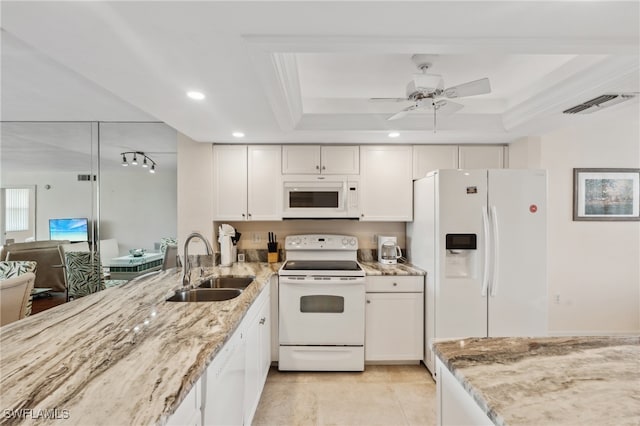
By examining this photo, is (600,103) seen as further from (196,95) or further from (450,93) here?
(196,95)

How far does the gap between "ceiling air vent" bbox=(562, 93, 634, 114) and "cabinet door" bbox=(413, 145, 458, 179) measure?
3.43 feet

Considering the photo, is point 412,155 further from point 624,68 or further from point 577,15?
point 577,15

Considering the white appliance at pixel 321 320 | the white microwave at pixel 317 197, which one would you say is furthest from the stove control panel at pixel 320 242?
the white appliance at pixel 321 320

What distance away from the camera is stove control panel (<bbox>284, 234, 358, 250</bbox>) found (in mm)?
3168

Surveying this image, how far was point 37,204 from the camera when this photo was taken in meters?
3.40

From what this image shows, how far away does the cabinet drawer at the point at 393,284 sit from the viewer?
9.02 ft

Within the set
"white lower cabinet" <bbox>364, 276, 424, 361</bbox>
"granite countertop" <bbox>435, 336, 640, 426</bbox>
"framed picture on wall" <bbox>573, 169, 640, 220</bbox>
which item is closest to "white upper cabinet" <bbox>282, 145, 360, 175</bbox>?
"white lower cabinet" <bbox>364, 276, 424, 361</bbox>

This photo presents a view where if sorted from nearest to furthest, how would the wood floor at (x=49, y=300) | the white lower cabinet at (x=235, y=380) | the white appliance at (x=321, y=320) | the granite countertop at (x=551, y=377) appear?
the granite countertop at (x=551, y=377) < the white lower cabinet at (x=235, y=380) < the white appliance at (x=321, y=320) < the wood floor at (x=49, y=300)

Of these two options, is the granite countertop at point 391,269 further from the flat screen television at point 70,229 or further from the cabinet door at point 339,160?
the flat screen television at point 70,229

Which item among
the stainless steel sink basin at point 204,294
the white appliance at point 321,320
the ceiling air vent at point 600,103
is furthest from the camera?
the white appliance at point 321,320

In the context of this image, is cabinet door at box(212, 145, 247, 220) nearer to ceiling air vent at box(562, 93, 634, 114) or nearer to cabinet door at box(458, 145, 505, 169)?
cabinet door at box(458, 145, 505, 169)

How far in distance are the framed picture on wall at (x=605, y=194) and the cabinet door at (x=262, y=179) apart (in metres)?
3.52


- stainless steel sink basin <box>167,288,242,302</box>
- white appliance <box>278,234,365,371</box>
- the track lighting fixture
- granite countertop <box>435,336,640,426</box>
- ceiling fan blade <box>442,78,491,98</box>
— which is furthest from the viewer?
the track lighting fixture

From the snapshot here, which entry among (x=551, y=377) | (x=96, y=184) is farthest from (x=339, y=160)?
(x=96, y=184)
